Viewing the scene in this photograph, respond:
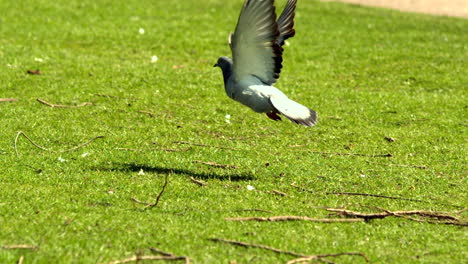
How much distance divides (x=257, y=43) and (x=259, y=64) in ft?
1.02

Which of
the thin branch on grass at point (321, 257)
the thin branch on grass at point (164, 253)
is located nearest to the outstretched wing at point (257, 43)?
the thin branch on grass at point (321, 257)

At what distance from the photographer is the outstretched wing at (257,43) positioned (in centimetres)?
611

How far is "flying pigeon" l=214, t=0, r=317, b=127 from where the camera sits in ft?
20.2

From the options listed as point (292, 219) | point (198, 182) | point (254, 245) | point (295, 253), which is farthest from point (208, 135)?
point (295, 253)

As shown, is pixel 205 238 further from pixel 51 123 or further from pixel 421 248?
pixel 51 123

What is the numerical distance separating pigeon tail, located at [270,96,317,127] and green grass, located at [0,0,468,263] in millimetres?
754

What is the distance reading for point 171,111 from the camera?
9391 millimetres

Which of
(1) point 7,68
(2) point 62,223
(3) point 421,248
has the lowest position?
(1) point 7,68

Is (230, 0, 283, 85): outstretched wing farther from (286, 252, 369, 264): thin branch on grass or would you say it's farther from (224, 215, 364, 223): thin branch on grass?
(286, 252, 369, 264): thin branch on grass

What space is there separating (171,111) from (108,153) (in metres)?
2.02

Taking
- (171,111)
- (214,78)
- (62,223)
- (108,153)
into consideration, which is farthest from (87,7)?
(62,223)

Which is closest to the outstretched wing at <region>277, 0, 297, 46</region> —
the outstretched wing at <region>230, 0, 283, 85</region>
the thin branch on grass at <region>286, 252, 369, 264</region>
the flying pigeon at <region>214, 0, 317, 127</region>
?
the flying pigeon at <region>214, 0, 317, 127</region>

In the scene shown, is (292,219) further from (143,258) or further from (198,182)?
(143,258)

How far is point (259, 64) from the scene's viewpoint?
6629 mm
